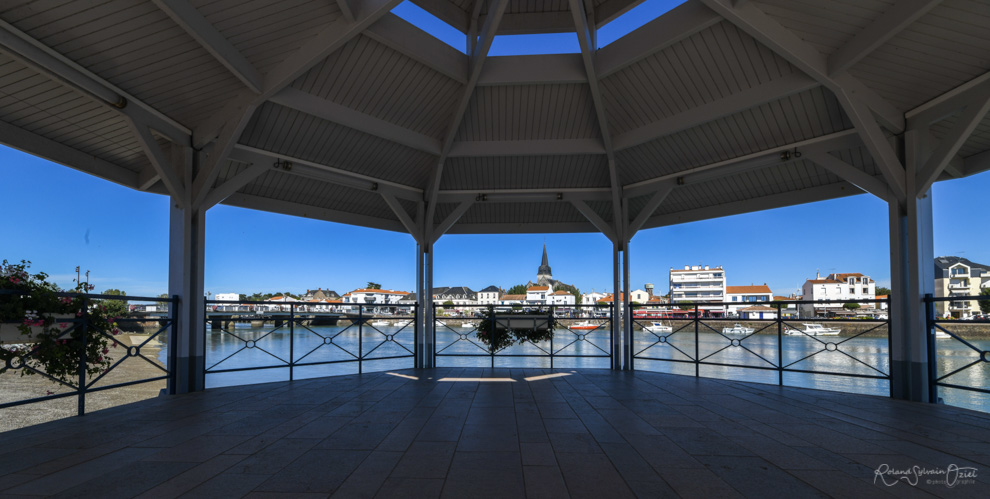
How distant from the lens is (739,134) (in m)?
5.95

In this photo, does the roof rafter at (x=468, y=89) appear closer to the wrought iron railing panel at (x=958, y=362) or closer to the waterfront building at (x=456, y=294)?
the wrought iron railing panel at (x=958, y=362)

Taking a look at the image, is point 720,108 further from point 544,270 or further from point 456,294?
point 456,294

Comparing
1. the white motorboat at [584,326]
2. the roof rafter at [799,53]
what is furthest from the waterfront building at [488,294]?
the roof rafter at [799,53]

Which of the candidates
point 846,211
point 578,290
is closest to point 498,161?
point 846,211

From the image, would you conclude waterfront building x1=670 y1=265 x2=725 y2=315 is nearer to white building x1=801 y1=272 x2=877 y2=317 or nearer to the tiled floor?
white building x1=801 y1=272 x2=877 y2=317

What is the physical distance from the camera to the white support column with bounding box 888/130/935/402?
4.77m

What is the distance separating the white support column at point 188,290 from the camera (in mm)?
5188

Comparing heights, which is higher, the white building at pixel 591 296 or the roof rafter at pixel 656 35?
the roof rafter at pixel 656 35

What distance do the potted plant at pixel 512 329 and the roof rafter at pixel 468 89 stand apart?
190 cm

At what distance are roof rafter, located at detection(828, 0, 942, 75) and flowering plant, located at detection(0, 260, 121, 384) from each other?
6.78 m

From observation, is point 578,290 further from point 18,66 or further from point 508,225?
point 18,66

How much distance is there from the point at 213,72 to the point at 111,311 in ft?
7.82

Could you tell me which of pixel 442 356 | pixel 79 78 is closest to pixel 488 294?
pixel 442 356

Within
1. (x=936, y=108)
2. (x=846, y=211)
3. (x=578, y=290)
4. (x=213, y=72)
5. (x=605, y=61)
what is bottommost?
(x=578, y=290)
